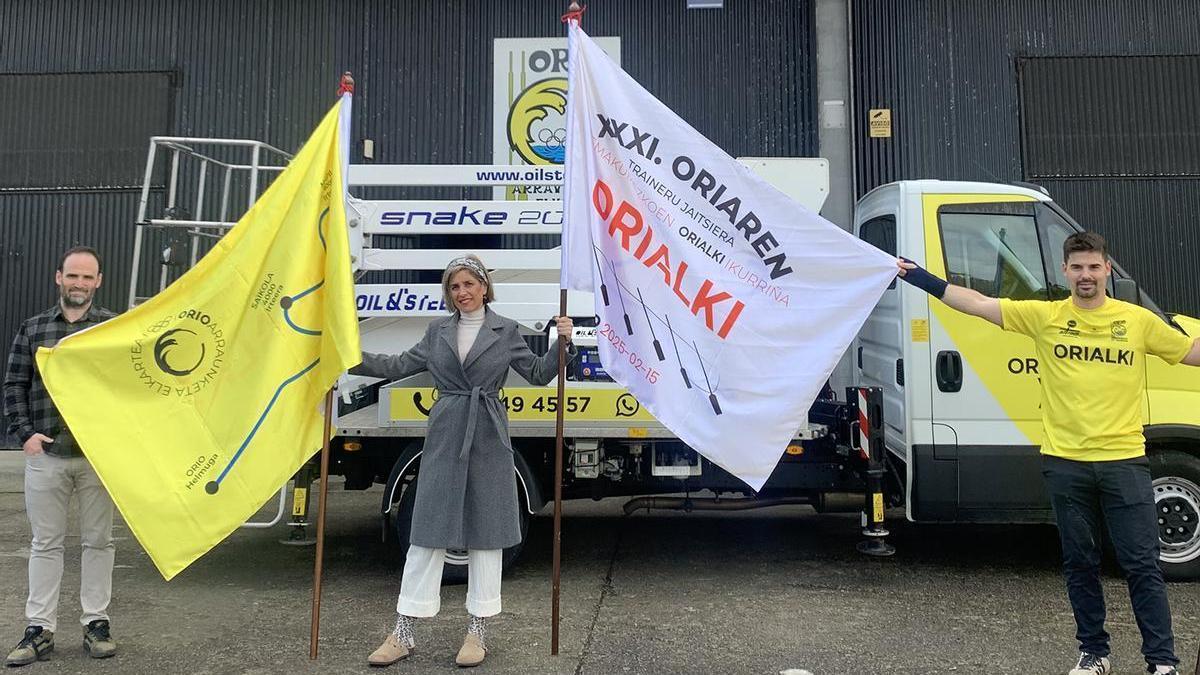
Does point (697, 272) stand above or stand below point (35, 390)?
above

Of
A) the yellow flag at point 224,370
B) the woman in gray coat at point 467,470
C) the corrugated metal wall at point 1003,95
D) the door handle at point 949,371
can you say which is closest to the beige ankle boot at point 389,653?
the woman in gray coat at point 467,470

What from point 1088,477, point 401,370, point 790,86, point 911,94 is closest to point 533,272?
point 401,370

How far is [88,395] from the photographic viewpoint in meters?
3.91

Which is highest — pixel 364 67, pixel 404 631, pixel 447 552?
pixel 364 67

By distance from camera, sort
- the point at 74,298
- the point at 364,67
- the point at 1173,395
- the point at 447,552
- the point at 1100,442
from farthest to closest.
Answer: the point at 364,67
the point at 447,552
the point at 1173,395
the point at 74,298
the point at 1100,442

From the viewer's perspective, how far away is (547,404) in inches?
209

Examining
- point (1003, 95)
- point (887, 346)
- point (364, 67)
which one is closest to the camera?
point (887, 346)

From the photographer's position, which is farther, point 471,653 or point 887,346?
point 887,346

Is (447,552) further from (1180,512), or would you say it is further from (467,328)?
(1180,512)

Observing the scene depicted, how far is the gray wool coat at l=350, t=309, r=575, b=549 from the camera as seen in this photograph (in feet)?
13.0

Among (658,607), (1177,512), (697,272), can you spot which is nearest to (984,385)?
(1177,512)

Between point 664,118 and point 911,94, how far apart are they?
678cm

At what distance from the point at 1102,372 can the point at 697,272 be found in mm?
1819

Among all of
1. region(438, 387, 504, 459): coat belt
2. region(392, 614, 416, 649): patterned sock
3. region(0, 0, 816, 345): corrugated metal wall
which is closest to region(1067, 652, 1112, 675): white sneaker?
region(438, 387, 504, 459): coat belt
